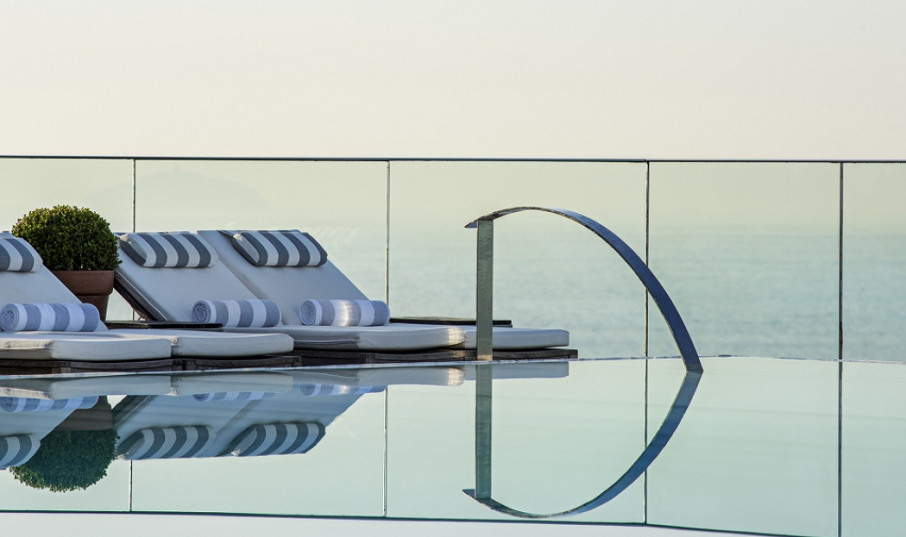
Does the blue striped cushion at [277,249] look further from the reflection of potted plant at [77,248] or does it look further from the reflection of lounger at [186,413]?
the reflection of lounger at [186,413]

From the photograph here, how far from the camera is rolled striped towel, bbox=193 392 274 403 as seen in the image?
407 centimetres

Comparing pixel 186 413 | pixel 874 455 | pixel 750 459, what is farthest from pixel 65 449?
pixel 874 455

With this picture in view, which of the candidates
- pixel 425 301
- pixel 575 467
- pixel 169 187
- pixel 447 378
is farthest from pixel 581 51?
pixel 575 467

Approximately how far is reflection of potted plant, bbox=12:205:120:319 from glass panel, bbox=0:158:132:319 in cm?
1361

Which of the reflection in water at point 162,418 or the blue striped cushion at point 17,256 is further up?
the blue striped cushion at point 17,256

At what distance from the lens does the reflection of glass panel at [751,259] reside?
25109mm

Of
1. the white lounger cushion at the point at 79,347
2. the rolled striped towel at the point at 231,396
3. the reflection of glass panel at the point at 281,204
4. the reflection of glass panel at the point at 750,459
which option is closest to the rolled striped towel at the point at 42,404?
the rolled striped towel at the point at 231,396

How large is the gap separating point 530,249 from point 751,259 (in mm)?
4242

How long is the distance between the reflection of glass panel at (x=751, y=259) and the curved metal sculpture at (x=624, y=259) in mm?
18601

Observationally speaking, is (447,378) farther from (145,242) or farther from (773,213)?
(773,213)

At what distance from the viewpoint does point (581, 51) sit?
18922 millimetres

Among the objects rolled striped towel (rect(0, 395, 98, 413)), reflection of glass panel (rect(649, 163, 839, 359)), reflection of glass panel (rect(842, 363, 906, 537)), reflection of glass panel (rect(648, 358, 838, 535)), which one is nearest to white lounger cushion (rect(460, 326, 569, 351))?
reflection of glass panel (rect(648, 358, 838, 535))

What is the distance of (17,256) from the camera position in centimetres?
579

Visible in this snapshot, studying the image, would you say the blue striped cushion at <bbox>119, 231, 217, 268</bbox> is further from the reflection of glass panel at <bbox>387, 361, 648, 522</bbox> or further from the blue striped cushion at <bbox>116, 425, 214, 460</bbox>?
the blue striped cushion at <bbox>116, 425, 214, 460</bbox>
